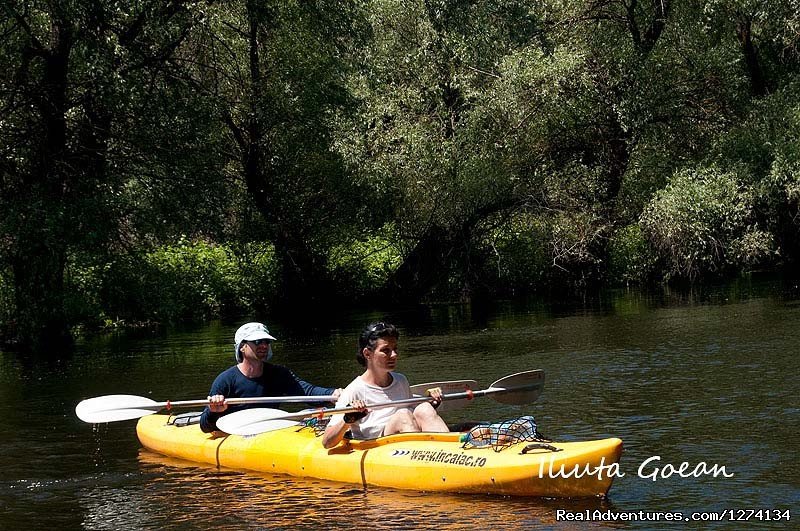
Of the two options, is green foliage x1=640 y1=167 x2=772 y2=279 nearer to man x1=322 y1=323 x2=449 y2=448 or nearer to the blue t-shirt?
the blue t-shirt

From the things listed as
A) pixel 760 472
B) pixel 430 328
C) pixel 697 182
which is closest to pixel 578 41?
pixel 697 182

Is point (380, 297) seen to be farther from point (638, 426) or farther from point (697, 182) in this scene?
point (638, 426)

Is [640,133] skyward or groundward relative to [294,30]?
groundward

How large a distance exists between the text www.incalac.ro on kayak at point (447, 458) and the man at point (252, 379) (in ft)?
5.52

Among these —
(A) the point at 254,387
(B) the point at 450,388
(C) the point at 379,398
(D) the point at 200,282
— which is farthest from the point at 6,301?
(C) the point at 379,398

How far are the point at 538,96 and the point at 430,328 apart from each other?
648 centimetres

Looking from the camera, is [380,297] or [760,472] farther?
[380,297]

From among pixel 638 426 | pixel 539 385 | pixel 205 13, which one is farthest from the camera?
pixel 205 13

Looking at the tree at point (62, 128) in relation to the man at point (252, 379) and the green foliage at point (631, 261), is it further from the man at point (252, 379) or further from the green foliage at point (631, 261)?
the green foliage at point (631, 261)

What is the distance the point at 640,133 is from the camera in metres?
25.6

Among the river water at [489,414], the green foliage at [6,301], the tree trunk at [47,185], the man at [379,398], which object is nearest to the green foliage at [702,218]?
the river water at [489,414]

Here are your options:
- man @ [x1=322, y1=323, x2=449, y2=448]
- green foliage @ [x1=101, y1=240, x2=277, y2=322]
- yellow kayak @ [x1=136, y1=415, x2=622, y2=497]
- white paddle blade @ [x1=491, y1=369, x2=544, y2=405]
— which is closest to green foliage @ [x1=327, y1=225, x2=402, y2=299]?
green foliage @ [x1=101, y1=240, x2=277, y2=322]

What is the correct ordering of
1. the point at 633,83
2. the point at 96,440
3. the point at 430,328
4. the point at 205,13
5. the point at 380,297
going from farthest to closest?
the point at 380,297
the point at 633,83
the point at 430,328
the point at 205,13
the point at 96,440

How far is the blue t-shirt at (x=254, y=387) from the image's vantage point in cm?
972
